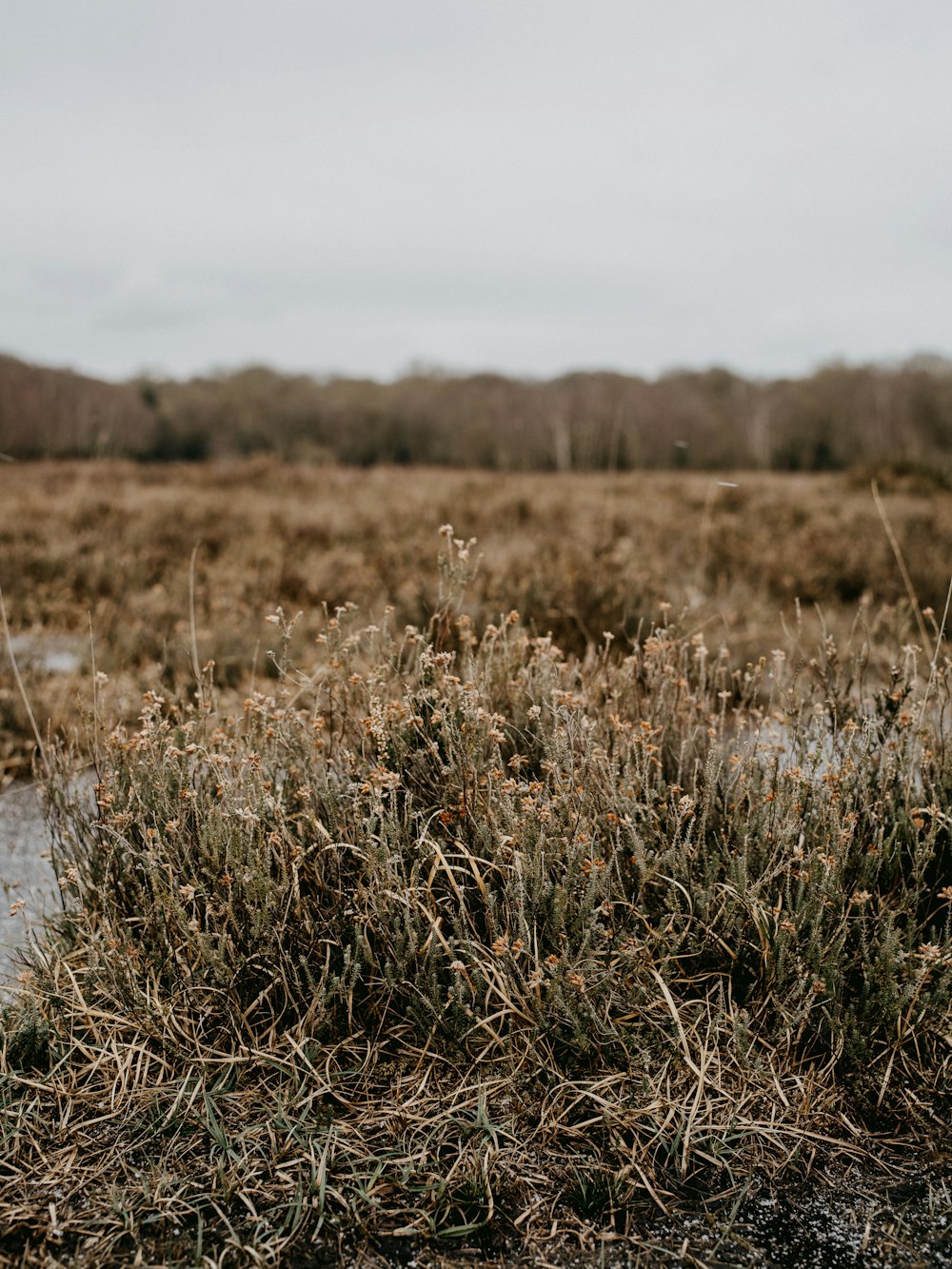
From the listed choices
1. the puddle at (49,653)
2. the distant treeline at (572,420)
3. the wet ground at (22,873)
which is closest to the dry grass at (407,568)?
the puddle at (49,653)

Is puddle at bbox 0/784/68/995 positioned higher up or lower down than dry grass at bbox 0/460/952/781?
lower down

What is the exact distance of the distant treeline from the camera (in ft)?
89.0

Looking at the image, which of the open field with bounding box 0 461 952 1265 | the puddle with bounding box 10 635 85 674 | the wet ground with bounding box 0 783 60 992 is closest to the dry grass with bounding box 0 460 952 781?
the puddle with bounding box 10 635 85 674

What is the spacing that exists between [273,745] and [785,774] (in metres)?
1.45

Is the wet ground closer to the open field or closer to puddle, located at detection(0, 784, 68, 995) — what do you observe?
puddle, located at detection(0, 784, 68, 995)

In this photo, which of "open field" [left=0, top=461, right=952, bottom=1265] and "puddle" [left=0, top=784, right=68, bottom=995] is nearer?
"open field" [left=0, top=461, right=952, bottom=1265]

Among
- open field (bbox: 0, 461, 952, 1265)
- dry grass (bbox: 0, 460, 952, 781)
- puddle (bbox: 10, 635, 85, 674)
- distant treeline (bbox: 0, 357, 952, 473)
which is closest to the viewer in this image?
open field (bbox: 0, 461, 952, 1265)

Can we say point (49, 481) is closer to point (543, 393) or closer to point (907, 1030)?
point (907, 1030)

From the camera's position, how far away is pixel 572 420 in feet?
95.1

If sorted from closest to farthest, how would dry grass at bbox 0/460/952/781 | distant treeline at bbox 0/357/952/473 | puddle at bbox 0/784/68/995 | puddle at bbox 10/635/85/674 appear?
puddle at bbox 0/784/68/995
puddle at bbox 10/635/85/674
dry grass at bbox 0/460/952/781
distant treeline at bbox 0/357/952/473

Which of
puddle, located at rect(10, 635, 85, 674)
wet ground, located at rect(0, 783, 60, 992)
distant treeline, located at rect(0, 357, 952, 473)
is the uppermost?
distant treeline, located at rect(0, 357, 952, 473)

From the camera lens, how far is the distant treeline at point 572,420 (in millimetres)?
27125

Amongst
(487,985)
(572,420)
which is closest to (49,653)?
(487,985)

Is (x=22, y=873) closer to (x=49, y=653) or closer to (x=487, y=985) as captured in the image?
(x=487, y=985)
